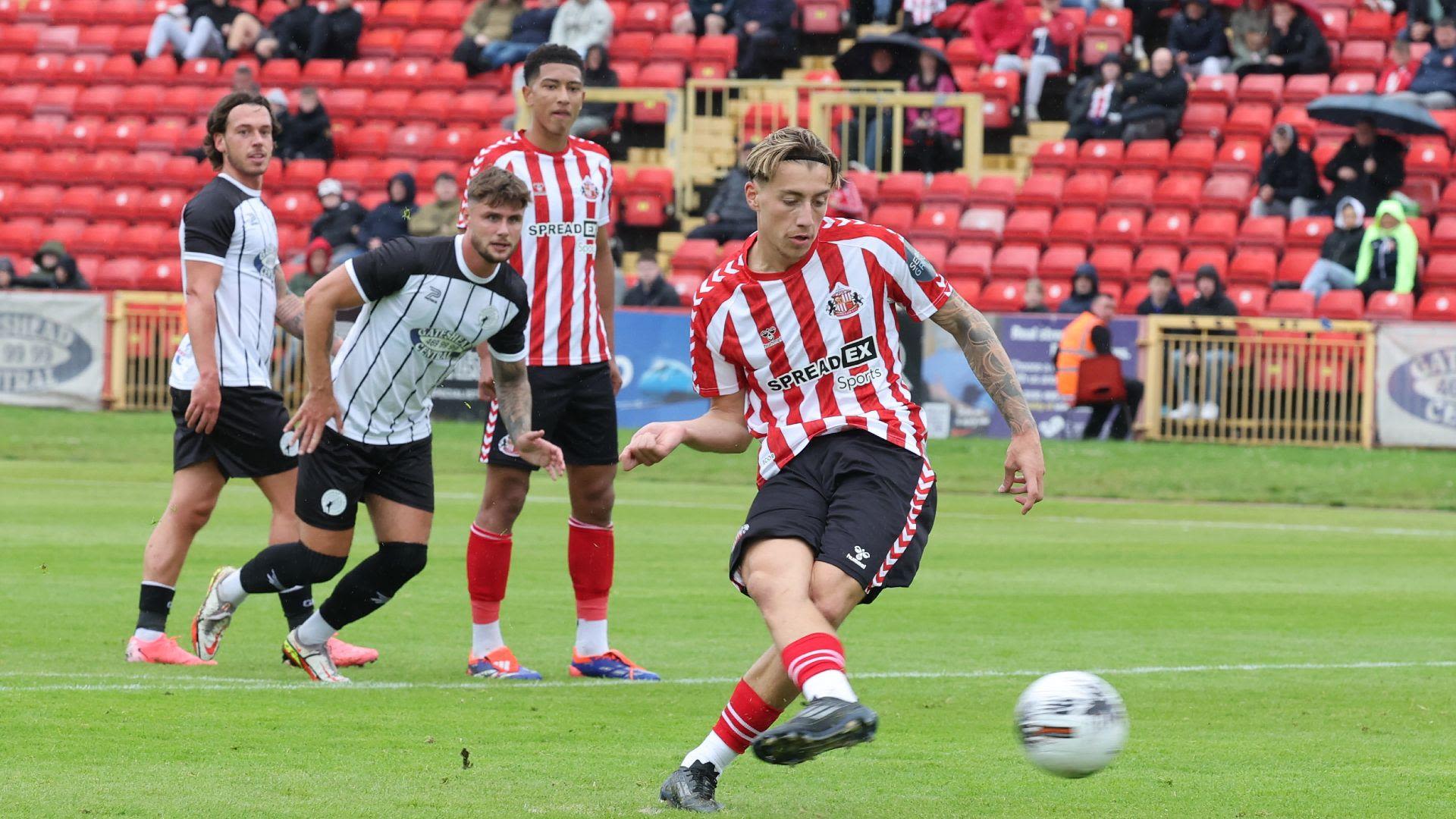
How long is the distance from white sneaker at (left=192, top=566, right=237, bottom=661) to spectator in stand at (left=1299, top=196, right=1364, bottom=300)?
49.0 ft

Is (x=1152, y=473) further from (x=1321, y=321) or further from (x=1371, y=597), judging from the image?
(x=1371, y=597)

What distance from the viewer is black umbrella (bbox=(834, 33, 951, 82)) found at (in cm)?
2473

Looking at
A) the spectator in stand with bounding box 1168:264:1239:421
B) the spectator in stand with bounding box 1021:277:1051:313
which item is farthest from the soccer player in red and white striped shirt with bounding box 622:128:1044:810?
the spectator in stand with bounding box 1021:277:1051:313

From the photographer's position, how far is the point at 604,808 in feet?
17.6

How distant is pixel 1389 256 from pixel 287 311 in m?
14.9

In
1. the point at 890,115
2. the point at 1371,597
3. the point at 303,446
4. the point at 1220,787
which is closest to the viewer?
the point at 1220,787

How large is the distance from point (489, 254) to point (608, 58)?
2034 centimetres

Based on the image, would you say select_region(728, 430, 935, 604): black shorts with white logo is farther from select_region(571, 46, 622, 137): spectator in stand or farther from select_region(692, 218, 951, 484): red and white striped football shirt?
select_region(571, 46, 622, 137): spectator in stand

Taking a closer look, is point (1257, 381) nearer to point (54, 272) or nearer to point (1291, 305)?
point (1291, 305)

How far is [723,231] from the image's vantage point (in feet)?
77.7

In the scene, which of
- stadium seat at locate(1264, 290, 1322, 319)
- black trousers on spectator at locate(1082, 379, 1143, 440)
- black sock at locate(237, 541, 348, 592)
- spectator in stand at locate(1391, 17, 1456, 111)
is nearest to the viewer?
black sock at locate(237, 541, 348, 592)

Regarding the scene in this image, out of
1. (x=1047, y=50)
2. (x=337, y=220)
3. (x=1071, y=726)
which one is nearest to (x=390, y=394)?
(x=1071, y=726)

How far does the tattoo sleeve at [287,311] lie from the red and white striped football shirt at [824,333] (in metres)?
3.23

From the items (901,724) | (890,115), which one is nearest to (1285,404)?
(890,115)
